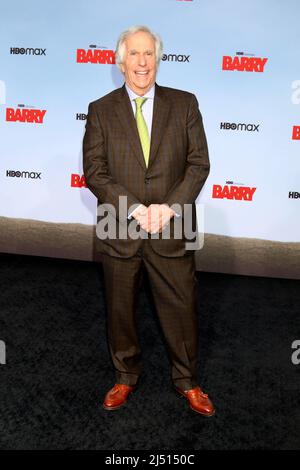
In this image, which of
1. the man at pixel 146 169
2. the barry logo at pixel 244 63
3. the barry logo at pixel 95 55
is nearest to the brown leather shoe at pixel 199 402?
the man at pixel 146 169

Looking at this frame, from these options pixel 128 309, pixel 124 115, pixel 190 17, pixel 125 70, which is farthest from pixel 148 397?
pixel 190 17

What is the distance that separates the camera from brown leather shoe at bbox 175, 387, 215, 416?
2375 millimetres

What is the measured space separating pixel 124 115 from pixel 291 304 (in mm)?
2270

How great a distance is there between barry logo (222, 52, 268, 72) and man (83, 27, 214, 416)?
1.84 meters

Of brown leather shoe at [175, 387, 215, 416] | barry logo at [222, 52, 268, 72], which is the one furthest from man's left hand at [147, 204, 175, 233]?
barry logo at [222, 52, 268, 72]

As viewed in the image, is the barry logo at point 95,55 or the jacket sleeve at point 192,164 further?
the barry logo at point 95,55

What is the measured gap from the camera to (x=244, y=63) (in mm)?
3803

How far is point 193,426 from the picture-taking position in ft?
7.53

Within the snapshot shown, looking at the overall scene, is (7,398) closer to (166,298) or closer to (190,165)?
(166,298)

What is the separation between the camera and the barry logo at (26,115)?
4184 millimetres

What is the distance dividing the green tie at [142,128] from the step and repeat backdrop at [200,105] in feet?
6.31

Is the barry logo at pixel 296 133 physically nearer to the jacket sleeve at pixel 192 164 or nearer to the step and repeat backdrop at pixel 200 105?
the step and repeat backdrop at pixel 200 105

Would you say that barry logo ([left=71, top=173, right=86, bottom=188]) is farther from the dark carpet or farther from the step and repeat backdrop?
the dark carpet

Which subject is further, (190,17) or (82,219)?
(82,219)
